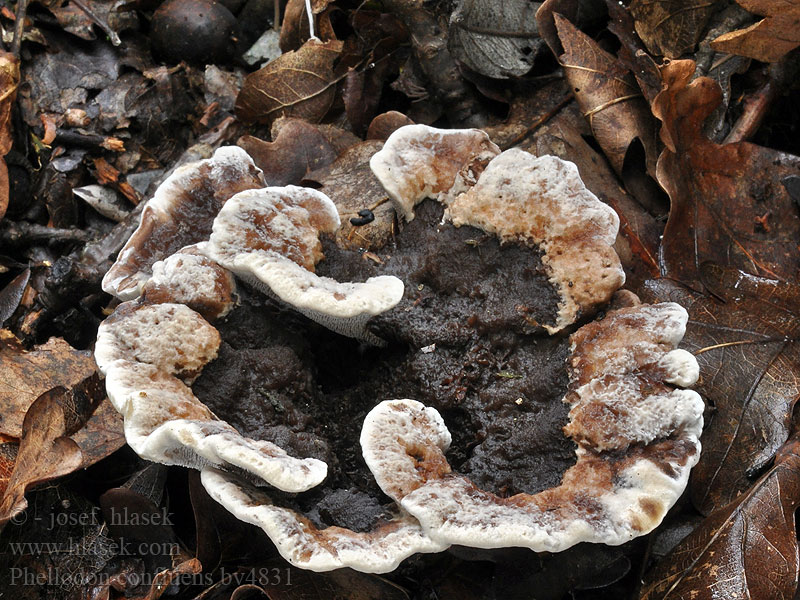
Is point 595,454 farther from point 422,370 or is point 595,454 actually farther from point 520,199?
point 520,199

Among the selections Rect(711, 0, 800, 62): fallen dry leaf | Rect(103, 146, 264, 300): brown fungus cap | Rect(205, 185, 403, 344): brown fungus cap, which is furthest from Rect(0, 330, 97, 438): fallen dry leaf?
Rect(711, 0, 800, 62): fallen dry leaf

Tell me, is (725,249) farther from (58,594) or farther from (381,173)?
(58,594)

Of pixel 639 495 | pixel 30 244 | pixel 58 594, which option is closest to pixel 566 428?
pixel 639 495

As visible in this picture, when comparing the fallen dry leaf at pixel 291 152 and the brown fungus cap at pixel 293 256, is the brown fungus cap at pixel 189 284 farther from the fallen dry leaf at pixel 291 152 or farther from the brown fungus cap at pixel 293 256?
the fallen dry leaf at pixel 291 152

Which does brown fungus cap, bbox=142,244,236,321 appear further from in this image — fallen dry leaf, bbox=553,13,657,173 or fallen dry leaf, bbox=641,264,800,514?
fallen dry leaf, bbox=553,13,657,173

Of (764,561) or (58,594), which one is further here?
(58,594)
